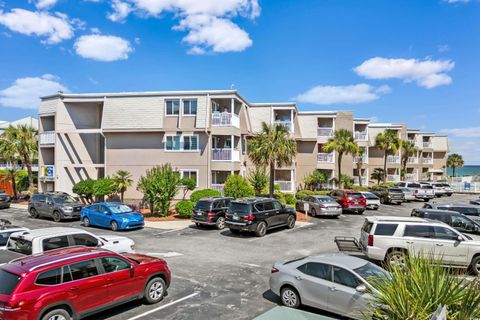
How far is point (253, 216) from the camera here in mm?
18375

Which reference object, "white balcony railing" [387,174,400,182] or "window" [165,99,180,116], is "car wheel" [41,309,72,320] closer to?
"window" [165,99,180,116]

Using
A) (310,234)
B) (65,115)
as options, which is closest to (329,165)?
(310,234)

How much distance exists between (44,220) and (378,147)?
4227 cm

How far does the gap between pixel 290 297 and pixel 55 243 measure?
7.46 m

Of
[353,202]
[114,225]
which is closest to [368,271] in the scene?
[114,225]

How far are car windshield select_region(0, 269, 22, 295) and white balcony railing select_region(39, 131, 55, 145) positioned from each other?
27395 millimetres

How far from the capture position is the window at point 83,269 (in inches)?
310

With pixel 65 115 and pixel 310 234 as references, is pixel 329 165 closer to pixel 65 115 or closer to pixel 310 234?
pixel 310 234

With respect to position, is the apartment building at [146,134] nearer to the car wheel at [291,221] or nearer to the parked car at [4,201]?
the parked car at [4,201]

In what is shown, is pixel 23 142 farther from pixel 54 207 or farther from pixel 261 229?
pixel 261 229

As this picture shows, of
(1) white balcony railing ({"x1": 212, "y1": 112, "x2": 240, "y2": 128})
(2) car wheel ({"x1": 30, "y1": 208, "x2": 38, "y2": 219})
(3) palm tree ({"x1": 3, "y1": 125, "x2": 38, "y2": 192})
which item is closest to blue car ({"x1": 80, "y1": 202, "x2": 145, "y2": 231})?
(2) car wheel ({"x1": 30, "y1": 208, "x2": 38, "y2": 219})

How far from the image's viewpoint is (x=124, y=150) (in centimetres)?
2980

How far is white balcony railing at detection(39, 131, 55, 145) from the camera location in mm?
31648

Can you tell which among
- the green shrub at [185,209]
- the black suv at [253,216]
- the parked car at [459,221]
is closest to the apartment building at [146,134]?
the green shrub at [185,209]
